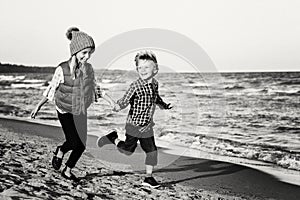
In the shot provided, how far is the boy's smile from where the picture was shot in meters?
4.04

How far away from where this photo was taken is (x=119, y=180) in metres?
4.37

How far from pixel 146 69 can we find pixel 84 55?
0.66m

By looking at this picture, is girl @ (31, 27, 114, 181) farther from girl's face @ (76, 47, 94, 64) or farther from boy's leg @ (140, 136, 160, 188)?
boy's leg @ (140, 136, 160, 188)

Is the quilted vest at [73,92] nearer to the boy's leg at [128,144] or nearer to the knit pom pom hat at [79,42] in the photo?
the knit pom pom hat at [79,42]

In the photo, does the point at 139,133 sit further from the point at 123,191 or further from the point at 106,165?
the point at 106,165

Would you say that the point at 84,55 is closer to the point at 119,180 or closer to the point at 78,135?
the point at 78,135

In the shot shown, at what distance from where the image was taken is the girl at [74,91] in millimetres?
3865

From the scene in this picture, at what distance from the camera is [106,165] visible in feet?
17.0

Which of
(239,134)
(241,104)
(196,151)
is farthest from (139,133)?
(241,104)

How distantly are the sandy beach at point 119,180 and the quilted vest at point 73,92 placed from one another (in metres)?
0.76

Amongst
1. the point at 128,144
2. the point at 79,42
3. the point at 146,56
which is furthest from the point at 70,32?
the point at 128,144

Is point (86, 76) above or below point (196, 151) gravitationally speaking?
above

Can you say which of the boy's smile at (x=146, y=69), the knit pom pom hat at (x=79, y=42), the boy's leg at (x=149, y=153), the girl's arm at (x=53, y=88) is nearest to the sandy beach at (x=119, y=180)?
the boy's leg at (x=149, y=153)

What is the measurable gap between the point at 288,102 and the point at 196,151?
1459cm
